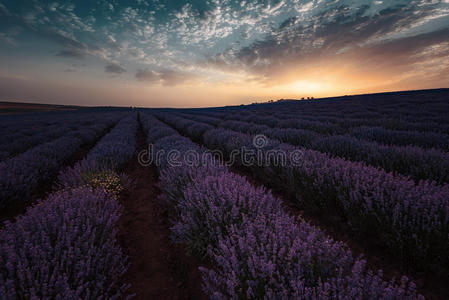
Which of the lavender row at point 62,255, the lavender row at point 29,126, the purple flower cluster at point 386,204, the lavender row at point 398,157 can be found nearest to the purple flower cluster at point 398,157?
the lavender row at point 398,157

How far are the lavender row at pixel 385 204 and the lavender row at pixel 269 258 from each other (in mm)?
380

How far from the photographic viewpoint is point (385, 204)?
6.22 feet

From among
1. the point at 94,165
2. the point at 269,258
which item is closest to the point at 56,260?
the point at 269,258

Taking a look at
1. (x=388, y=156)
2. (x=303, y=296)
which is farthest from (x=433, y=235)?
(x=388, y=156)

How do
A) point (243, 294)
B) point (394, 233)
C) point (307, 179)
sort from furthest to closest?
point (307, 179) → point (394, 233) → point (243, 294)

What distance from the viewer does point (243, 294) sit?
3.76 ft

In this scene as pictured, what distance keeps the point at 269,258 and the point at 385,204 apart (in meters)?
1.40

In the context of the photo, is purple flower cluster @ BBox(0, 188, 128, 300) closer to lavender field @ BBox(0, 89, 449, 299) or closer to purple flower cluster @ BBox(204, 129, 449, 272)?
lavender field @ BBox(0, 89, 449, 299)

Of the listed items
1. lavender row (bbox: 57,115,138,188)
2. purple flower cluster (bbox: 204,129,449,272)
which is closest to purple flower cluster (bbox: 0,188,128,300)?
lavender row (bbox: 57,115,138,188)

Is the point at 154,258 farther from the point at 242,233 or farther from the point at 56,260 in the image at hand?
the point at 242,233

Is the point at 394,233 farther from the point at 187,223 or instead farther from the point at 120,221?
the point at 120,221

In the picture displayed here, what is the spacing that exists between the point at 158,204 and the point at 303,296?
292cm

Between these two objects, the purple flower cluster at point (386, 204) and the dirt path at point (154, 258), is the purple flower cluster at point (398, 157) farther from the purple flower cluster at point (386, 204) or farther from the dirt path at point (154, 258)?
the dirt path at point (154, 258)

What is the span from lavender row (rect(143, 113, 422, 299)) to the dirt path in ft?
0.71
